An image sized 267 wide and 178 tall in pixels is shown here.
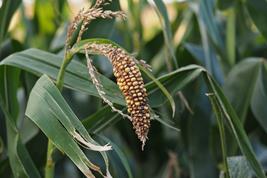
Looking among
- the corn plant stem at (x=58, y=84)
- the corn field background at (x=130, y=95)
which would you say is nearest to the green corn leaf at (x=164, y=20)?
the corn field background at (x=130, y=95)

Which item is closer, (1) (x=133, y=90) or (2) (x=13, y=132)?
(1) (x=133, y=90)

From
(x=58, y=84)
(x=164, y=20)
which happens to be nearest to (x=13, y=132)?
(x=58, y=84)

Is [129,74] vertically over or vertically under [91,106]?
over

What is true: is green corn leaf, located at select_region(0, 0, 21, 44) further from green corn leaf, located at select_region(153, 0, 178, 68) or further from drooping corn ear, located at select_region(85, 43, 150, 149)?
drooping corn ear, located at select_region(85, 43, 150, 149)

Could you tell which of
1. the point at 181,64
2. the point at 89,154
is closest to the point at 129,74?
the point at 89,154

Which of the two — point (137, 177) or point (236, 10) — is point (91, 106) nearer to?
point (137, 177)

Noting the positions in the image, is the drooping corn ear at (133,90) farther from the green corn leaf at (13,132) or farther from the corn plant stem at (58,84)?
the green corn leaf at (13,132)

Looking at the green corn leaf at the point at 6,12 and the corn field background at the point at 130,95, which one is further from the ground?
the green corn leaf at the point at 6,12

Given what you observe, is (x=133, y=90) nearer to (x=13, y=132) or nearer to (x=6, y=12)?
(x=13, y=132)
